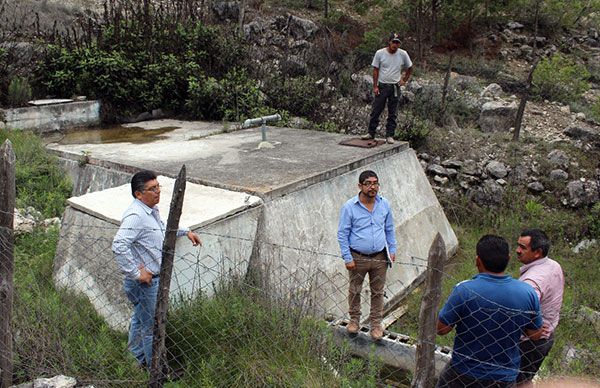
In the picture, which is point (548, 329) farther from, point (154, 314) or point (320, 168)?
point (320, 168)

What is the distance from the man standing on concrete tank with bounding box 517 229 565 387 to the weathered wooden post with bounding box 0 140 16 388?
11.0 ft

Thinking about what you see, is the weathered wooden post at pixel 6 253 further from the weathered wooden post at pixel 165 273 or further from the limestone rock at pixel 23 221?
the limestone rock at pixel 23 221

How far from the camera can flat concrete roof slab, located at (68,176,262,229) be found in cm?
502

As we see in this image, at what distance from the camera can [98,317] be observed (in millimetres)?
4688

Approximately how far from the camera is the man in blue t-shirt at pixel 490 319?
3.16m

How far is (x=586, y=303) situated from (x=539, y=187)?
3.66 meters

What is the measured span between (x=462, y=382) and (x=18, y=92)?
867 centimetres

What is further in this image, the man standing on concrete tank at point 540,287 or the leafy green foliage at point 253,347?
the leafy green foliage at point 253,347

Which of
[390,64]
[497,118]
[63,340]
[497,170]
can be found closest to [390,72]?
[390,64]

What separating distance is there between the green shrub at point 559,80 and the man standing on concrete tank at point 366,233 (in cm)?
886

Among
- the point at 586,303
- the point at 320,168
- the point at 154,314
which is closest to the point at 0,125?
the point at 320,168

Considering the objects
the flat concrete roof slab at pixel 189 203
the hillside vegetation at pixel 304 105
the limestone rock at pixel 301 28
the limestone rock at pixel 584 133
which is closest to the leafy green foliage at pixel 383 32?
the hillside vegetation at pixel 304 105

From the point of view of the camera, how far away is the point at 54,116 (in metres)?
9.41

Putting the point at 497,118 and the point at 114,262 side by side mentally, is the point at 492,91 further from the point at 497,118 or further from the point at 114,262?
the point at 114,262
